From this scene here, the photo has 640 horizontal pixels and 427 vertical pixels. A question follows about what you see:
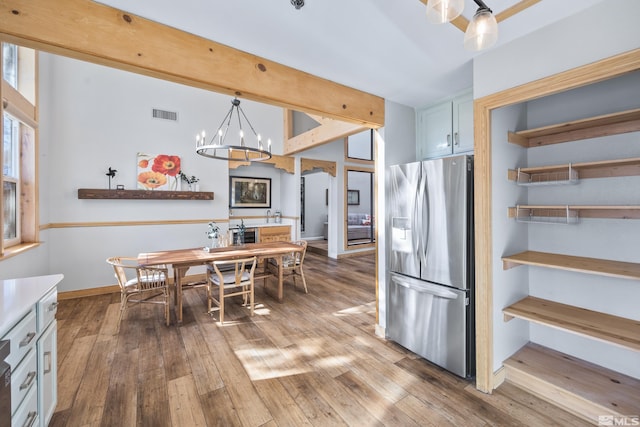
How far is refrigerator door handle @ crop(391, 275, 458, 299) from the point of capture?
2.16 meters

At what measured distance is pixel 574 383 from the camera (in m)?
1.81

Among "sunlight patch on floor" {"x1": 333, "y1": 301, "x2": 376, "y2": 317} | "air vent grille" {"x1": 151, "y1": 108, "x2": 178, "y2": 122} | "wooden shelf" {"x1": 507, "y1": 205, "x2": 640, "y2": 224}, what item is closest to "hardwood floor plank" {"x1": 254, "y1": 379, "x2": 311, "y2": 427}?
"sunlight patch on floor" {"x1": 333, "y1": 301, "x2": 376, "y2": 317}

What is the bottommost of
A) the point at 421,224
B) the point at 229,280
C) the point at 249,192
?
the point at 229,280

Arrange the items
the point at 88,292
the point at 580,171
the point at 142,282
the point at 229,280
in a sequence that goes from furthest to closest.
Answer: the point at 88,292, the point at 229,280, the point at 142,282, the point at 580,171

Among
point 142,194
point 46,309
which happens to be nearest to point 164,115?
point 142,194

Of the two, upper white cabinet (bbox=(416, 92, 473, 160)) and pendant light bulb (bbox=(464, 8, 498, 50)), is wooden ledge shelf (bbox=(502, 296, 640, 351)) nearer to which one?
upper white cabinet (bbox=(416, 92, 473, 160))

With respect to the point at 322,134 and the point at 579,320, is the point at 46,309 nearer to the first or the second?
the point at 579,320

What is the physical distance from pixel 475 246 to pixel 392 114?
1.67m

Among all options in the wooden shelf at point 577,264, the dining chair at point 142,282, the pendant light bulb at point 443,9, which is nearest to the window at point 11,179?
the dining chair at point 142,282

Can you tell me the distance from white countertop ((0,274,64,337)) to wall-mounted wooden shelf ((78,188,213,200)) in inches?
116

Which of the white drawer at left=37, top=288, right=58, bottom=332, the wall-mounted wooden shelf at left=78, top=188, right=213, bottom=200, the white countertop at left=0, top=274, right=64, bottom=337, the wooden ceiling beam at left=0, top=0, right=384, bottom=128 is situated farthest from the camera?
the wall-mounted wooden shelf at left=78, top=188, right=213, bottom=200

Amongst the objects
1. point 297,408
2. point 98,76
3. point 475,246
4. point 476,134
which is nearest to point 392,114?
point 476,134

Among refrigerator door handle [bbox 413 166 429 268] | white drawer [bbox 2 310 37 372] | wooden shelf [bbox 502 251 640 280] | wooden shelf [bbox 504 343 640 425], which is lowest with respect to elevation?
wooden shelf [bbox 504 343 640 425]

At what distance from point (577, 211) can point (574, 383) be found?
1235 millimetres
